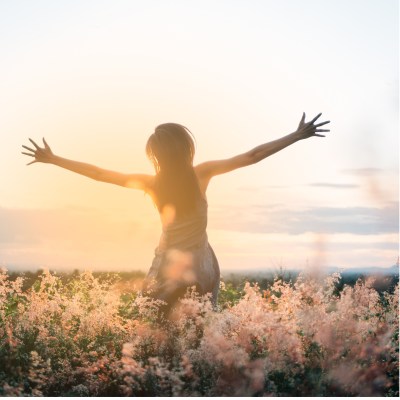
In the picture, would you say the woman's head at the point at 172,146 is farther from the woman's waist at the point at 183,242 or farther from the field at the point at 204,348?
the field at the point at 204,348

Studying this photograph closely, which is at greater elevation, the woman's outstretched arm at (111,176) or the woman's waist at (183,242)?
the woman's outstretched arm at (111,176)

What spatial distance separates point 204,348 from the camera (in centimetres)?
518

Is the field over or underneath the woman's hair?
underneath

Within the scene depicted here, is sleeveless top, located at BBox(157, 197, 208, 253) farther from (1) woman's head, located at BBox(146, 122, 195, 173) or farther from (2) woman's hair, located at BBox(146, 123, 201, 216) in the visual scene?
(1) woman's head, located at BBox(146, 122, 195, 173)

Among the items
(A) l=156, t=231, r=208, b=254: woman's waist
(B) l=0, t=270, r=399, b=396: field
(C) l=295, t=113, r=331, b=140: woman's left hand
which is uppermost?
(C) l=295, t=113, r=331, b=140: woman's left hand

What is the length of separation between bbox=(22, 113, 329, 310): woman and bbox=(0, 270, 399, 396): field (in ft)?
1.05

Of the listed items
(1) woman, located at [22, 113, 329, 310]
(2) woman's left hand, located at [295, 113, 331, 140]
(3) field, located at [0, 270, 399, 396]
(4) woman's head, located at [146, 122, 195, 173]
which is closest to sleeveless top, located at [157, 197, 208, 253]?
(1) woman, located at [22, 113, 329, 310]

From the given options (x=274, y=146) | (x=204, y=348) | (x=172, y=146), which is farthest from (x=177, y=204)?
(x=204, y=348)

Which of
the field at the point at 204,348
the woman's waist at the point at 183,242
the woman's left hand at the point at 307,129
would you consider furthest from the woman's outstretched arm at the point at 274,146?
the field at the point at 204,348

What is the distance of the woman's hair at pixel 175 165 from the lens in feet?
21.3

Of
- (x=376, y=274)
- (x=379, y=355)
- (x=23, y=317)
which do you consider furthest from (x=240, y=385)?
(x=376, y=274)

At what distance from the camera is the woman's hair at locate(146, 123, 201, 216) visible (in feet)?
21.3

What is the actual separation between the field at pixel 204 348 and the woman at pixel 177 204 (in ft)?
1.05

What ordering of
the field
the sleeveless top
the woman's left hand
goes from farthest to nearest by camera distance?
the sleeveless top, the woman's left hand, the field
